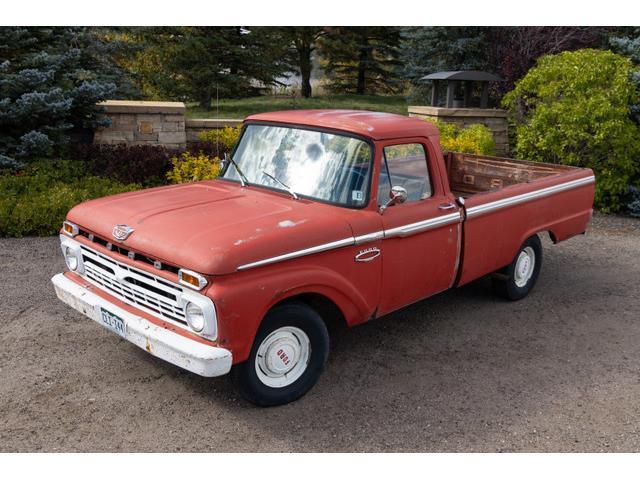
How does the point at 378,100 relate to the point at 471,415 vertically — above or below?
above

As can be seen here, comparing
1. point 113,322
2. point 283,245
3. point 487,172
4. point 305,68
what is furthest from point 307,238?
point 305,68

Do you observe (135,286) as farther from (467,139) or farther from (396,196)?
(467,139)

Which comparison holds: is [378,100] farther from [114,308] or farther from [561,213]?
[114,308]

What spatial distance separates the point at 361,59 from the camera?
70.4 feet

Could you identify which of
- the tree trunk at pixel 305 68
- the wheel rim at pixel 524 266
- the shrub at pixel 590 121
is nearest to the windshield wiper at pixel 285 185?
the wheel rim at pixel 524 266

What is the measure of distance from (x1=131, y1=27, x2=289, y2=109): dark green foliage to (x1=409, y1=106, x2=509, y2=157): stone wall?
20.0 ft

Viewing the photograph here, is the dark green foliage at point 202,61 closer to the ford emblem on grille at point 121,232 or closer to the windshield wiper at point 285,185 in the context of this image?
the windshield wiper at point 285,185

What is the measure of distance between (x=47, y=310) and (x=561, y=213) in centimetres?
526

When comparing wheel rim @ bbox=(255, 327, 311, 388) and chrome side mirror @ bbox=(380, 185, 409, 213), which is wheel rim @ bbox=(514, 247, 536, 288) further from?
wheel rim @ bbox=(255, 327, 311, 388)

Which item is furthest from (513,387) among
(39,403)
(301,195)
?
(39,403)

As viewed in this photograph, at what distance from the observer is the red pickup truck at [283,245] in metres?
3.70

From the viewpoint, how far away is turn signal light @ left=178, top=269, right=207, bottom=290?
3577 mm

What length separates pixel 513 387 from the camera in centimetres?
456

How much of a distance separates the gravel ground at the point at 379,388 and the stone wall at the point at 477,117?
654 centimetres
